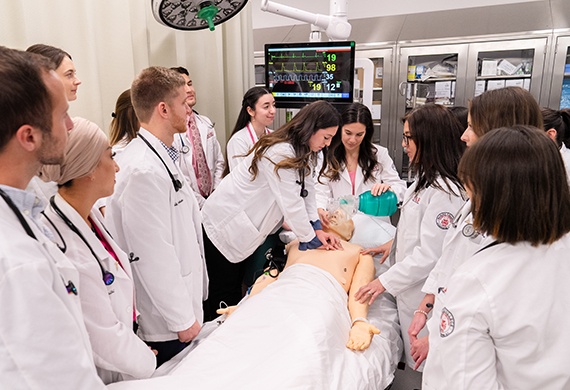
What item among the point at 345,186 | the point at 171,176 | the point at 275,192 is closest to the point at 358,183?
the point at 345,186

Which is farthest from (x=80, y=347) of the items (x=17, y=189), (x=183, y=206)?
(x=183, y=206)

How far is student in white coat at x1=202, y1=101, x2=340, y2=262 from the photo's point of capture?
206cm

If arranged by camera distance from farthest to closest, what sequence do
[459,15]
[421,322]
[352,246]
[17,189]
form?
[459,15]
[352,246]
[421,322]
[17,189]

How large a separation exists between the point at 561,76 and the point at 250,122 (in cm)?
281

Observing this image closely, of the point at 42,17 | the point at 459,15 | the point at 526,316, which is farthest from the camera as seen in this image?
the point at 459,15

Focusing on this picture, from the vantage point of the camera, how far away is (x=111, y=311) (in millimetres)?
1049

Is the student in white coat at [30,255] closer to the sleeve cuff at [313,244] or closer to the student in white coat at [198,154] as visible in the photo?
the sleeve cuff at [313,244]

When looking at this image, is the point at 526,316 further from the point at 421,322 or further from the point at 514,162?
the point at 421,322

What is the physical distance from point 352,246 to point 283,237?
2.02 feet

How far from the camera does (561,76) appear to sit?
3457mm

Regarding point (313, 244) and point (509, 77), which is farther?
point (509, 77)

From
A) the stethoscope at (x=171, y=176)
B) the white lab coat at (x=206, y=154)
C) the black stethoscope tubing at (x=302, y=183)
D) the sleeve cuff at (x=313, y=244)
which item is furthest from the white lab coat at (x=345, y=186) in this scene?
the stethoscope at (x=171, y=176)

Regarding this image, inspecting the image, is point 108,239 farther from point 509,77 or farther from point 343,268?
point 509,77

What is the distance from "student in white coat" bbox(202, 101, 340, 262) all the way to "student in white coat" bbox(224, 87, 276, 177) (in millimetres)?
657
